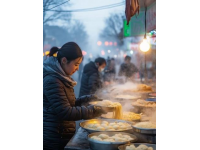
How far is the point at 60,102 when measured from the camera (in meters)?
3.29

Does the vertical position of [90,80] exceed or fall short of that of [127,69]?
it falls short

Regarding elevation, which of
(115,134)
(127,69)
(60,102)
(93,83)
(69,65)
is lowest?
(115,134)

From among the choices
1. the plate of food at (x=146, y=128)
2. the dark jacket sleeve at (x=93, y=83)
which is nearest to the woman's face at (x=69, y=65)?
the plate of food at (x=146, y=128)

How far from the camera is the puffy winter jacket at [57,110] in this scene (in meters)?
3.30

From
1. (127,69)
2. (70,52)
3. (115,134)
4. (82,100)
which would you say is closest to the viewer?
(115,134)

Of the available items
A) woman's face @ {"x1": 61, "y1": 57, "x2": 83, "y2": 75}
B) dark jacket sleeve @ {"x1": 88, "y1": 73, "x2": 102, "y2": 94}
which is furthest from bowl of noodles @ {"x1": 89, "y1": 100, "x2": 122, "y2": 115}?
dark jacket sleeve @ {"x1": 88, "y1": 73, "x2": 102, "y2": 94}

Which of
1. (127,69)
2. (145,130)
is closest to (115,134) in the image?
(145,130)

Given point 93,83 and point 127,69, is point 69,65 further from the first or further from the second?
point 127,69

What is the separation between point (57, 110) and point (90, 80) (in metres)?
4.55

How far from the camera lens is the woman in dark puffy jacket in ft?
10.8

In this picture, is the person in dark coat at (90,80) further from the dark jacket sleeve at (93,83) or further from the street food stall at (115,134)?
the street food stall at (115,134)
